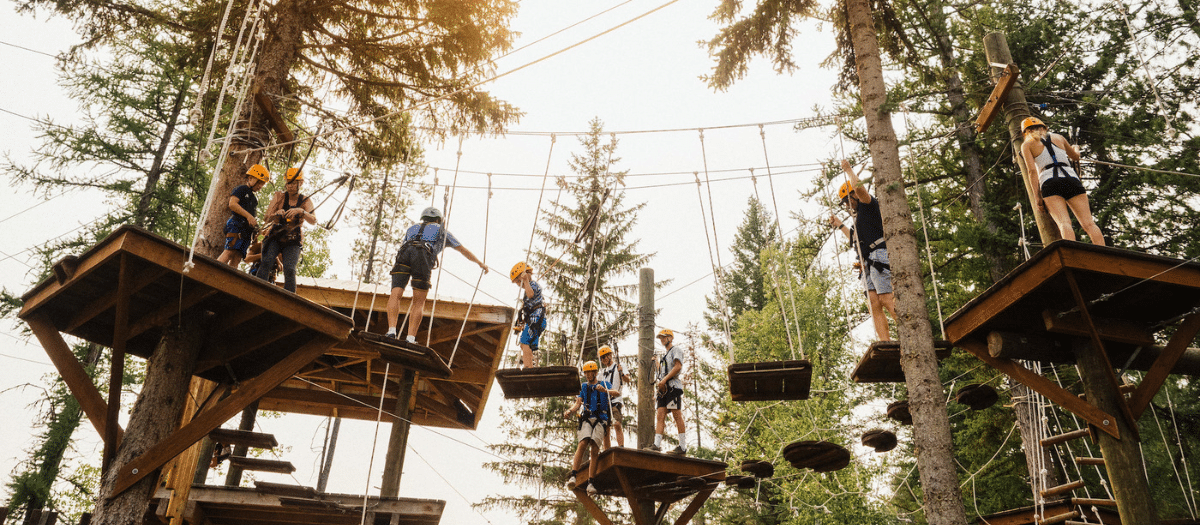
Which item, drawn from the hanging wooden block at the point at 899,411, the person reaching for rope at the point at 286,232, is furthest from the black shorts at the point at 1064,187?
the person reaching for rope at the point at 286,232

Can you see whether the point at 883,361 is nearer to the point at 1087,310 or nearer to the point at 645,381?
A: the point at 1087,310

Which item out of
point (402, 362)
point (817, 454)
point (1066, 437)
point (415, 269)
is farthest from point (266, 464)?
point (1066, 437)

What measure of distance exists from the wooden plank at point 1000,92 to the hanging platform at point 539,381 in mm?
5159

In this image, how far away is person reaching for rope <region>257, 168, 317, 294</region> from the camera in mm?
7449

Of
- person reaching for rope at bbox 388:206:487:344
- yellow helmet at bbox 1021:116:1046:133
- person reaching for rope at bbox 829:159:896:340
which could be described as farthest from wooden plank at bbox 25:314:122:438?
yellow helmet at bbox 1021:116:1046:133

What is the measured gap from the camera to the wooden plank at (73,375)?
5984mm

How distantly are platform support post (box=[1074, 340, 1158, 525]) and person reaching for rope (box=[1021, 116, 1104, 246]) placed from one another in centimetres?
117

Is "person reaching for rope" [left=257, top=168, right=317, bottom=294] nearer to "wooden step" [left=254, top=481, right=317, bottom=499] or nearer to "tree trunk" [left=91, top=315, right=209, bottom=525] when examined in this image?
"tree trunk" [left=91, top=315, right=209, bottom=525]

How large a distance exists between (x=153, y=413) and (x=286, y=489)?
308 centimetres

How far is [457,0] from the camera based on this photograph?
9250mm

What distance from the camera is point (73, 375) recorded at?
6.14m

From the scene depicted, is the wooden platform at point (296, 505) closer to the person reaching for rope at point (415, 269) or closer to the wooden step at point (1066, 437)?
the person reaching for rope at point (415, 269)

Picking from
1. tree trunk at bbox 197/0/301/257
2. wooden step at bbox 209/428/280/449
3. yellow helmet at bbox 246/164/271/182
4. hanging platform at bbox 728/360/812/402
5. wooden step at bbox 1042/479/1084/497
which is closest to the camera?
wooden step at bbox 1042/479/1084/497

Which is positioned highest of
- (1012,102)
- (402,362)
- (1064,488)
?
(1012,102)
